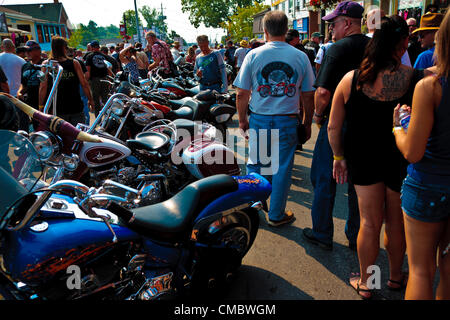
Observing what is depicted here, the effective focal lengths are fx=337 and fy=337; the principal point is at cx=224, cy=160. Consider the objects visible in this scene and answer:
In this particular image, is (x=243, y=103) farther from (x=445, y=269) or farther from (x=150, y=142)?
(x=445, y=269)

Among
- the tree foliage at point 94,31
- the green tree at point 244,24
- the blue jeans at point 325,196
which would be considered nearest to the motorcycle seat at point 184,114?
the blue jeans at point 325,196

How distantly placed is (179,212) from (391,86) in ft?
5.07

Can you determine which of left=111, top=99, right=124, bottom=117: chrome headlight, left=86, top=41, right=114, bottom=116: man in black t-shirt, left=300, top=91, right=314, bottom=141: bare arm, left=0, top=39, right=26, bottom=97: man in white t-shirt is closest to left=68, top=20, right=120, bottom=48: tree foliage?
left=86, top=41, right=114, bottom=116: man in black t-shirt

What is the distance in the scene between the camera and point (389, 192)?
7.41 feet

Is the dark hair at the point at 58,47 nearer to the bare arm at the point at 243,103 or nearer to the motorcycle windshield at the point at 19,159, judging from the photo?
the bare arm at the point at 243,103

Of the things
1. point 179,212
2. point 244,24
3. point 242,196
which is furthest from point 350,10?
point 244,24

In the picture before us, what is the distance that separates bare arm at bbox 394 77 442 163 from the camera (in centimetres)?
160

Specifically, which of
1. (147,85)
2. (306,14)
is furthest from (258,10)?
(147,85)

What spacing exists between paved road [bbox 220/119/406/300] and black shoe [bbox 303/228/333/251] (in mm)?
40

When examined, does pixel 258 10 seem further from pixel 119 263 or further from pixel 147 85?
pixel 119 263

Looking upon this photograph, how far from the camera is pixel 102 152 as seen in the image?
10.3 feet

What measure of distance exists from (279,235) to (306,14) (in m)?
33.1

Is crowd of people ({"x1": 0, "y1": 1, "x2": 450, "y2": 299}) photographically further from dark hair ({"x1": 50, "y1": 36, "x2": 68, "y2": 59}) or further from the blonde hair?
dark hair ({"x1": 50, "y1": 36, "x2": 68, "y2": 59})

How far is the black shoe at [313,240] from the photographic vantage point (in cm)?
314
